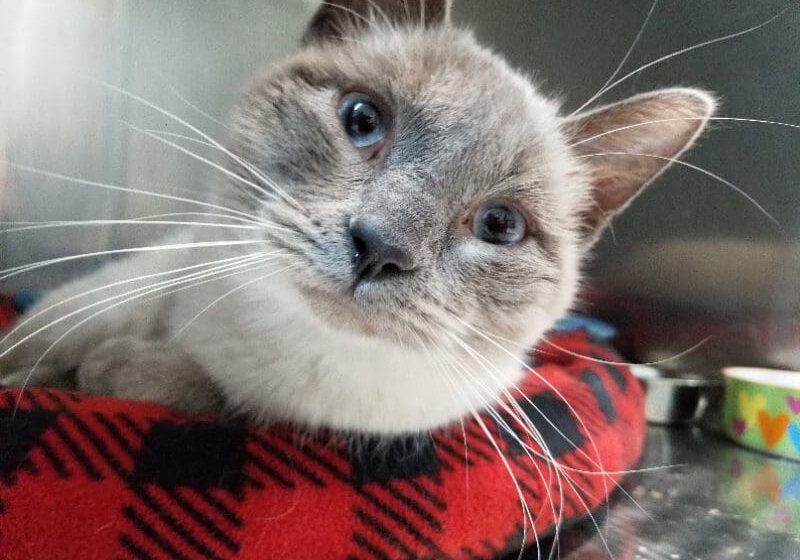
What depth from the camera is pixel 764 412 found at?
1.43 m

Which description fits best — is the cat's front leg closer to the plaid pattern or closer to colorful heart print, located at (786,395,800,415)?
the plaid pattern

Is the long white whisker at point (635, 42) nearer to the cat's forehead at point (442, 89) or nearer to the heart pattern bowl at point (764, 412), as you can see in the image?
the cat's forehead at point (442, 89)

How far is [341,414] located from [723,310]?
1.14m

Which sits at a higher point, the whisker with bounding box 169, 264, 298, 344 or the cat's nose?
the cat's nose

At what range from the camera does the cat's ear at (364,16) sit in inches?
42.6

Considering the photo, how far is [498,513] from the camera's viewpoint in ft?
2.81

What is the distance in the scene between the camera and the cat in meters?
0.79

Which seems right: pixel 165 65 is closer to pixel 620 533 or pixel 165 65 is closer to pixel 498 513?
pixel 498 513

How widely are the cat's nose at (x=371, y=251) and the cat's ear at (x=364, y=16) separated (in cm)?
50

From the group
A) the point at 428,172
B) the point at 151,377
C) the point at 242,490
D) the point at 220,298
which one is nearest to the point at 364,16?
the point at 428,172

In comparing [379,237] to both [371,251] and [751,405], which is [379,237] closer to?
[371,251]

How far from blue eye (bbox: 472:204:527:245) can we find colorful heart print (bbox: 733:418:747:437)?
0.87m

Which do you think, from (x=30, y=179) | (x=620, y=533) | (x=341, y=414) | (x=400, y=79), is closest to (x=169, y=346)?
(x=341, y=414)

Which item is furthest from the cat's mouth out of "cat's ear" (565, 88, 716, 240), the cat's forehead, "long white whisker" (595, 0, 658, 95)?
"long white whisker" (595, 0, 658, 95)
